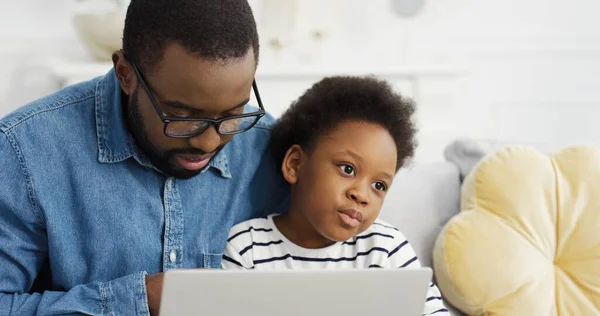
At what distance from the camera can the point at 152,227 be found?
1.30m

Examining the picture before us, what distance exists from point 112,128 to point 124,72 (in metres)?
0.12

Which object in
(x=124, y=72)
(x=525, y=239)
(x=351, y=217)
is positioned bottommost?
(x=525, y=239)

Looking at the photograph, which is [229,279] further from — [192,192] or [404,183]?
[404,183]

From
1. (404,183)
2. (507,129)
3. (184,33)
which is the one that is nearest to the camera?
(184,33)

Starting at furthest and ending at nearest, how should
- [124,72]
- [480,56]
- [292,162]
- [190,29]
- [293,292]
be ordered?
[480,56] < [292,162] < [124,72] < [190,29] < [293,292]

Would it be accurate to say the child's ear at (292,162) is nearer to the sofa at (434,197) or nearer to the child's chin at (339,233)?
the child's chin at (339,233)

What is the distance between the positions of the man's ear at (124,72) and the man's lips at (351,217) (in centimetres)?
43

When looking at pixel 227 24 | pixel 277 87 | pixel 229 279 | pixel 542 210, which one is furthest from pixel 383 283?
pixel 277 87

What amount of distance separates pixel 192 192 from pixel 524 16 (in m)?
1.70

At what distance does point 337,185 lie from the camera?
132 centimetres

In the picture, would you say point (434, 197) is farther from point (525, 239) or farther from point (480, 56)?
point (480, 56)

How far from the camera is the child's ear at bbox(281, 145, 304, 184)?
1.42 meters

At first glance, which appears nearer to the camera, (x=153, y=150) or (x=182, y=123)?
(x=182, y=123)

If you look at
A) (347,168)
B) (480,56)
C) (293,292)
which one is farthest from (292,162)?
(480,56)
